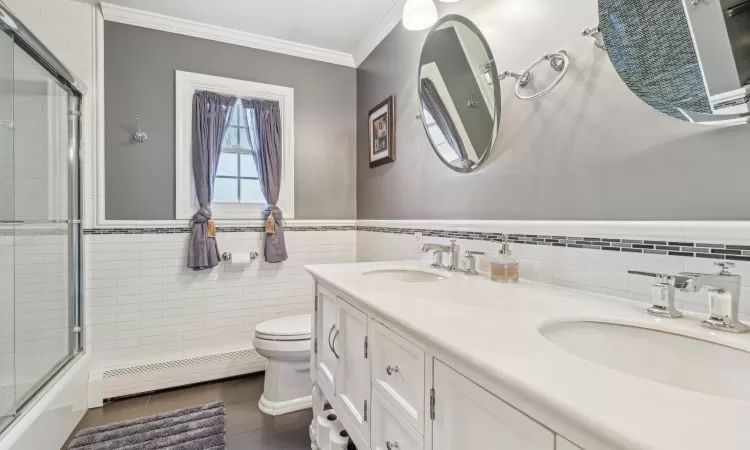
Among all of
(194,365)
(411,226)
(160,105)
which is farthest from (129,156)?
(411,226)

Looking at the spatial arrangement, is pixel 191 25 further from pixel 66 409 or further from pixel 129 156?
pixel 66 409

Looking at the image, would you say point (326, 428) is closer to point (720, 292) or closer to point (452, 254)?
point (452, 254)

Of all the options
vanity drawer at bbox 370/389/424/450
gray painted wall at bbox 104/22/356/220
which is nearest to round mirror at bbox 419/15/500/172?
vanity drawer at bbox 370/389/424/450

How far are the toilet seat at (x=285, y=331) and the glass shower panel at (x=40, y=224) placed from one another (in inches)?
40.6

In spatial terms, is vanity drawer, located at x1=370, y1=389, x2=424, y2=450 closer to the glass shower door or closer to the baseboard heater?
the glass shower door

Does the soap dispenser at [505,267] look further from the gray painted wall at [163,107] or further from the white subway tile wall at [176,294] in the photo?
the gray painted wall at [163,107]

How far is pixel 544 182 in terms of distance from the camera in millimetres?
1252

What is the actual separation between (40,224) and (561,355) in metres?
2.51

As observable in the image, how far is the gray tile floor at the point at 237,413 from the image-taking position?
→ 5.86ft

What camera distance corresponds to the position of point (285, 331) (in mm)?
1990

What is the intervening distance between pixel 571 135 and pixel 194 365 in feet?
8.34

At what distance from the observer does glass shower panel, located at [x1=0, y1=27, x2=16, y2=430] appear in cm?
158

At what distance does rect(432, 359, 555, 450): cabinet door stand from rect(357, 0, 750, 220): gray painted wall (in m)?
0.71

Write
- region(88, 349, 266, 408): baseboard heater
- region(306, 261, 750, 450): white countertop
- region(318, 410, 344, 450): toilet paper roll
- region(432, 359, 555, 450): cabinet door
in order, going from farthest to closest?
1. region(88, 349, 266, 408): baseboard heater
2. region(318, 410, 344, 450): toilet paper roll
3. region(432, 359, 555, 450): cabinet door
4. region(306, 261, 750, 450): white countertop
